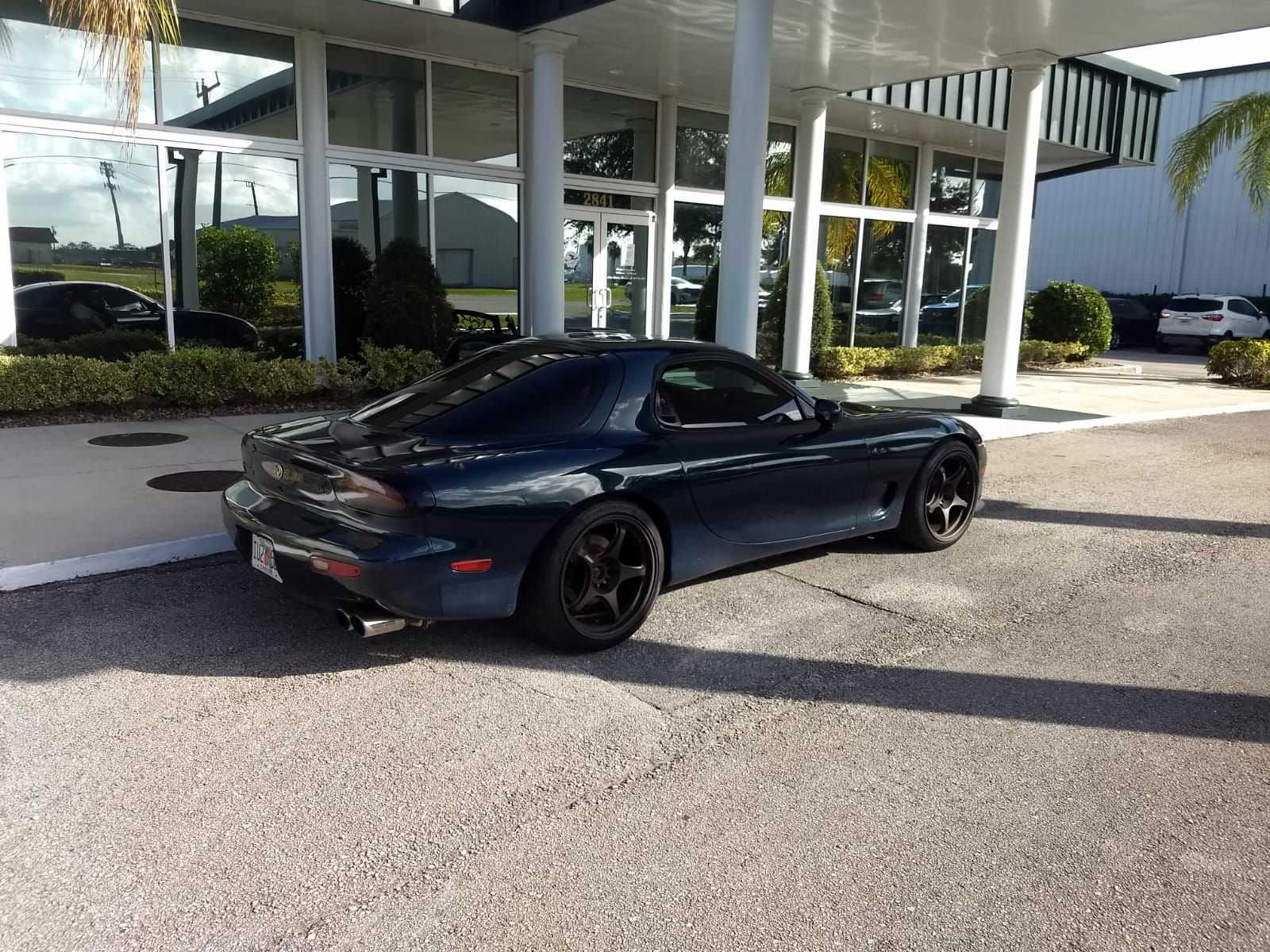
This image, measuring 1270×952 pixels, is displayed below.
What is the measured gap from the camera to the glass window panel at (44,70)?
403 inches

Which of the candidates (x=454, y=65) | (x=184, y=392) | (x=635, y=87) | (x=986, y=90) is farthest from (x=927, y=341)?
(x=184, y=392)

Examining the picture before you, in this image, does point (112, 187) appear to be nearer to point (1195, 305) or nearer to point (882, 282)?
point (882, 282)

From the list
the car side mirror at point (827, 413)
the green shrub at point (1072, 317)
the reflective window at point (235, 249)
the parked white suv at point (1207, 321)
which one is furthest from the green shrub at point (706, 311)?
the parked white suv at point (1207, 321)

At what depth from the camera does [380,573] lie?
Answer: 4.02 metres

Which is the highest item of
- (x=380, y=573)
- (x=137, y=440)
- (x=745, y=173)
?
(x=745, y=173)

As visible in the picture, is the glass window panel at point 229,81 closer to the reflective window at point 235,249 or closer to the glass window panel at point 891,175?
the reflective window at point 235,249

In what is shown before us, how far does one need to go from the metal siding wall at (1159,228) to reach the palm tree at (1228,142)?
54.1 ft

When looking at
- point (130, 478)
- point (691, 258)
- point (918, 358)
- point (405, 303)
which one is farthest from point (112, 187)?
point (918, 358)

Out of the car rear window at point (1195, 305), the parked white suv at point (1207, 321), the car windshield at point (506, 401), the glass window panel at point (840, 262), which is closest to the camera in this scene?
the car windshield at point (506, 401)

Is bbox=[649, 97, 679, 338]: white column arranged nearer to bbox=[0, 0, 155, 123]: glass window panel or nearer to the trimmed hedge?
the trimmed hedge

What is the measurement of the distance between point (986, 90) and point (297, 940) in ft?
56.7

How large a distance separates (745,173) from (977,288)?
1362 cm

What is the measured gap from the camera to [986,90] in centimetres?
1661

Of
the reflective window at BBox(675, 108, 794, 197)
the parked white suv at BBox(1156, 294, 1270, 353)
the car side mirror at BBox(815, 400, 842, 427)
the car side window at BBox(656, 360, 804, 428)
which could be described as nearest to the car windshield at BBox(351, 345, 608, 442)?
the car side window at BBox(656, 360, 804, 428)
